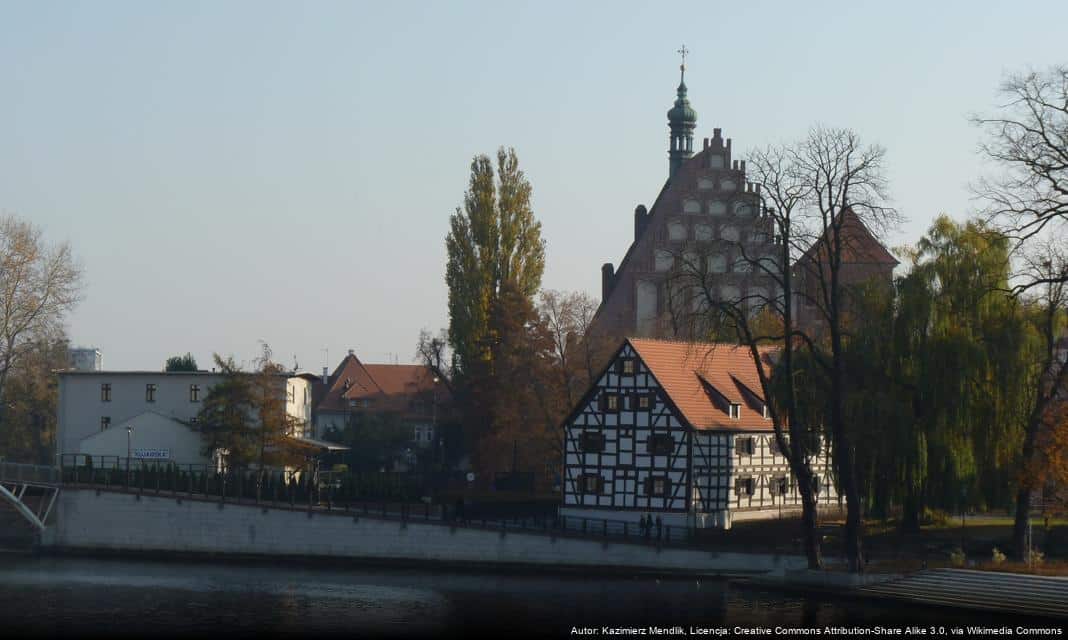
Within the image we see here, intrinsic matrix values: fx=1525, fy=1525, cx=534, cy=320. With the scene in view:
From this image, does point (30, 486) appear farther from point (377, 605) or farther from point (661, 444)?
point (661, 444)

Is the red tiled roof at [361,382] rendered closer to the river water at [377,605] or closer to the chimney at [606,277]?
the chimney at [606,277]

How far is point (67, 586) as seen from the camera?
182 ft

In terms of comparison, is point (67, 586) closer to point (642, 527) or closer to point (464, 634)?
point (464, 634)

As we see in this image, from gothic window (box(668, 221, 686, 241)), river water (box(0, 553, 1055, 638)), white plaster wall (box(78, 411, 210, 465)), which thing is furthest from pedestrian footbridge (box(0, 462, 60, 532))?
gothic window (box(668, 221, 686, 241))

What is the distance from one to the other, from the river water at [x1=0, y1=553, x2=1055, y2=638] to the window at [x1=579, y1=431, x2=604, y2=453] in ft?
30.0

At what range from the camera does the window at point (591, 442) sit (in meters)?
68.6

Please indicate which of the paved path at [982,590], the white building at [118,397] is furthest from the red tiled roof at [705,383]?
the white building at [118,397]

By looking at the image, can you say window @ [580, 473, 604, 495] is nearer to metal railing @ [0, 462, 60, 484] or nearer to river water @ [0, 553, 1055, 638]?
river water @ [0, 553, 1055, 638]

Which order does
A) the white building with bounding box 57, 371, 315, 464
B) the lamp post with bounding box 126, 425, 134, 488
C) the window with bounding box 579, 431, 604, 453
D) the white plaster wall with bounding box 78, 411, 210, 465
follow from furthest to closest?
1. the white building with bounding box 57, 371, 315, 464
2. the white plaster wall with bounding box 78, 411, 210, 465
3. the lamp post with bounding box 126, 425, 134, 488
4. the window with bounding box 579, 431, 604, 453

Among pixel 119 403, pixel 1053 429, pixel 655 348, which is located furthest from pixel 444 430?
pixel 1053 429

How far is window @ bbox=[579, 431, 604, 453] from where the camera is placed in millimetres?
68625

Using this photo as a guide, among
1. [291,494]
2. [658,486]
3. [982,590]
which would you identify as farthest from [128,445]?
[982,590]

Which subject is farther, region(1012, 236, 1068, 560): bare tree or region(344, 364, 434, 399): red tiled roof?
region(344, 364, 434, 399): red tiled roof

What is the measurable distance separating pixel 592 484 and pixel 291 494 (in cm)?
1359
